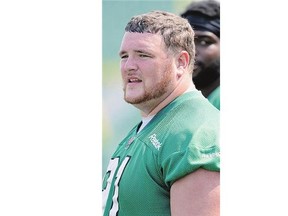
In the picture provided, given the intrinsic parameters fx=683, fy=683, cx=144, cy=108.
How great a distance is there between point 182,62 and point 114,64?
0.26 meters

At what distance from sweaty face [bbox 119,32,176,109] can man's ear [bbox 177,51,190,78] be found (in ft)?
0.08

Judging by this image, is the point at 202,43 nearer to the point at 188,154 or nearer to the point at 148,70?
the point at 148,70

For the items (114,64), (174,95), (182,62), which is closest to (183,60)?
(182,62)

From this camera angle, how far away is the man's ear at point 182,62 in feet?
7.22

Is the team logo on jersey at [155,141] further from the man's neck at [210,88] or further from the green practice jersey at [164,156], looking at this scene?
the man's neck at [210,88]

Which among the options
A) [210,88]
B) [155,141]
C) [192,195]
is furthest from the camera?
[210,88]

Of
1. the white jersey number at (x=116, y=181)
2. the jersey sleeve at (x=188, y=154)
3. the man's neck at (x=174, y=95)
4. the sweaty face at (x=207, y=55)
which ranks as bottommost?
the white jersey number at (x=116, y=181)

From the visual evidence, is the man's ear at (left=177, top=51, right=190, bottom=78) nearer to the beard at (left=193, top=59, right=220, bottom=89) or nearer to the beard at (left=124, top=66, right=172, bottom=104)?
the beard at (left=124, top=66, right=172, bottom=104)

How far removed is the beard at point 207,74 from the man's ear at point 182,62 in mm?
315

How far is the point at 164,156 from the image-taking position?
2025mm

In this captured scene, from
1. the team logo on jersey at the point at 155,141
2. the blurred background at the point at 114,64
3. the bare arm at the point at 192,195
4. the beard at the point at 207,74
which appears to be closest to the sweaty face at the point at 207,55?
the beard at the point at 207,74

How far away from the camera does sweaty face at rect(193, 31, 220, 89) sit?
8.43ft
